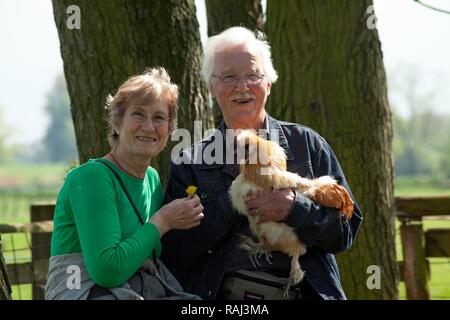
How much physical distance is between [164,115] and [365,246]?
10.3 ft

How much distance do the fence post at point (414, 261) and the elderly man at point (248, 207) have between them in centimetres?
438

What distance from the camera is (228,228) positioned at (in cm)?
394

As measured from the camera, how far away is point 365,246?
6.54 m

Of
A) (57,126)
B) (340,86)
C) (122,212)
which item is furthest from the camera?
(57,126)

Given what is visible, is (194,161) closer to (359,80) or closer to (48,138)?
(359,80)

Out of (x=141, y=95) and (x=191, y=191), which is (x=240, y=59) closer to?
(x=141, y=95)

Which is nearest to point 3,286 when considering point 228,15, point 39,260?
point 39,260

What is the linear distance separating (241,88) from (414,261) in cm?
484

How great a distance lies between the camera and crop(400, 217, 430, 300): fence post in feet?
27.1

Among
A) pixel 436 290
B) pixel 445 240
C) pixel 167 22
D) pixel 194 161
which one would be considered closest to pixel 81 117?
pixel 167 22

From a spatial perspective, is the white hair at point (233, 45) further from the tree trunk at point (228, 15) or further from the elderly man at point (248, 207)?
the tree trunk at point (228, 15)

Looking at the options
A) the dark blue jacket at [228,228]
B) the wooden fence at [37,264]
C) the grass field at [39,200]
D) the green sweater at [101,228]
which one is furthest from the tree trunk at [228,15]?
the green sweater at [101,228]

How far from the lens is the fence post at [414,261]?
27.1 feet

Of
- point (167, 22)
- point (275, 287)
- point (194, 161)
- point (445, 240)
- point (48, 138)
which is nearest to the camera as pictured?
point (275, 287)
